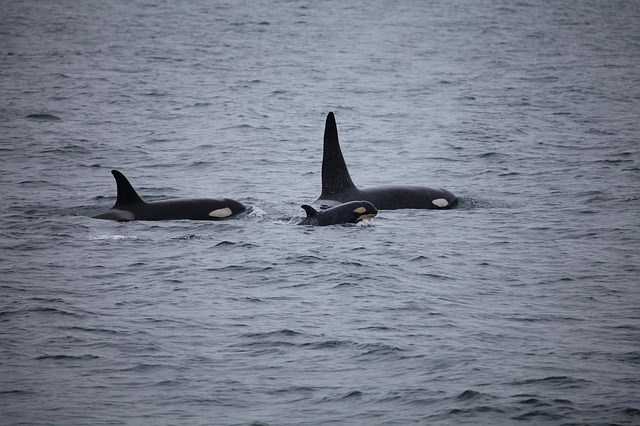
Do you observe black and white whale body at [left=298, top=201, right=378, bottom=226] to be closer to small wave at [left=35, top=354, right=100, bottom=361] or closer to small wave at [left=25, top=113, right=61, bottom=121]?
small wave at [left=35, top=354, right=100, bottom=361]

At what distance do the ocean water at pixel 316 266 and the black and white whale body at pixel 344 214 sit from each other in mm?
218

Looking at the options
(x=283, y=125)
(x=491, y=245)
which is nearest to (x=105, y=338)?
(x=491, y=245)

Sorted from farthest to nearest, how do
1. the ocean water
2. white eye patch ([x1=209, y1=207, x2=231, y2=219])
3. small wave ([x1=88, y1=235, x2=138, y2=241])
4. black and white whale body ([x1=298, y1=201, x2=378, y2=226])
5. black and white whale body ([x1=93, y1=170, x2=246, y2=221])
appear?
1. white eye patch ([x1=209, y1=207, x2=231, y2=219])
2. black and white whale body ([x1=93, y1=170, x2=246, y2=221])
3. black and white whale body ([x1=298, y1=201, x2=378, y2=226])
4. small wave ([x1=88, y1=235, x2=138, y2=241])
5. the ocean water

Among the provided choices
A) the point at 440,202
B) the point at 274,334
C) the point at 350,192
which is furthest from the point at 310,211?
the point at 274,334

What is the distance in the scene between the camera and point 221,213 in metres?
18.9

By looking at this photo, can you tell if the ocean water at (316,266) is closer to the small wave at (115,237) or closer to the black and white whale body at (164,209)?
the small wave at (115,237)

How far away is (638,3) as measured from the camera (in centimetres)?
9575

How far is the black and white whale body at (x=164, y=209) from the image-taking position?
18.6 meters

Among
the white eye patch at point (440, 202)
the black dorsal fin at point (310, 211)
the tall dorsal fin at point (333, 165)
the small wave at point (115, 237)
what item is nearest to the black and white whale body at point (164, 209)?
the small wave at point (115, 237)

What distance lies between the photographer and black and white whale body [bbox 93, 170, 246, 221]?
734 inches

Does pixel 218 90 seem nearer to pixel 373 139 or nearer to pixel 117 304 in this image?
pixel 373 139

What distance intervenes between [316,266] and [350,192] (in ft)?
13.1

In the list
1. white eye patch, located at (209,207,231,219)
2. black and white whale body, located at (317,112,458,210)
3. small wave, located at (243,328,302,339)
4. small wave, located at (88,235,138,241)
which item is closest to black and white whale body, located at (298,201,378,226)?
black and white whale body, located at (317,112,458,210)

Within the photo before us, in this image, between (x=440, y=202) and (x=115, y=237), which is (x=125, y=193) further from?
(x=440, y=202)
